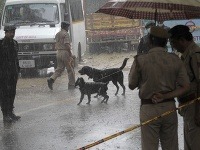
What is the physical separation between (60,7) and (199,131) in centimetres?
1289

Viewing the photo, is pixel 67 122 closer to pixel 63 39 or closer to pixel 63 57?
pixel 63 39

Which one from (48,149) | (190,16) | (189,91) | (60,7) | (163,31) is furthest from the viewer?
(60,7)

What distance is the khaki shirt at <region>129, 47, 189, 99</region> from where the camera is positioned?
5.30 metres

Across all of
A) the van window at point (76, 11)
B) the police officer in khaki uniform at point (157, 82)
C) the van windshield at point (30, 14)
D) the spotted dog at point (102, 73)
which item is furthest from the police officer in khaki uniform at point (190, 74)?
the van window at point (76, 11)

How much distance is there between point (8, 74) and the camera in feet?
34.8

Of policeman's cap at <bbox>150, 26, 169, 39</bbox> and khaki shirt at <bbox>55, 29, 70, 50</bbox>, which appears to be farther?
khaki shirt at <bbox>55, 29, 70, 50</bbox>

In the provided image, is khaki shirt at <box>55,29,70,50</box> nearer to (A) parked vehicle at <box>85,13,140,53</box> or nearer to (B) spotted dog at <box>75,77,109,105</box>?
(B) spotted dog at <box>75,77,109,105</box>

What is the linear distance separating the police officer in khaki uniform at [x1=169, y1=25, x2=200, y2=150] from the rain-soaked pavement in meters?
2.13

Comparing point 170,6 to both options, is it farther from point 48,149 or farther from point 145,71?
point 48,149

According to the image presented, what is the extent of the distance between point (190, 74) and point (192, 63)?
120 millimetres

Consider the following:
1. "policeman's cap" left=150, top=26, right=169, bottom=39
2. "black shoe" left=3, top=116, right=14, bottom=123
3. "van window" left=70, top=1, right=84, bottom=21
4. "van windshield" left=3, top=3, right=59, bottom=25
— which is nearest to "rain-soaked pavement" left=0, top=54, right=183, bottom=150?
"black shoe" left=3, top=116, right=14, bottom=123

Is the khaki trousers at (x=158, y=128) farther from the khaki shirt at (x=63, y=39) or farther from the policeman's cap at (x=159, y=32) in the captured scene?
the khaki shirt at (x=63, y=39)

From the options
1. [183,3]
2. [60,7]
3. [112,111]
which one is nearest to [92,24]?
[60,7]

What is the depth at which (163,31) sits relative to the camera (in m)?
5.31
